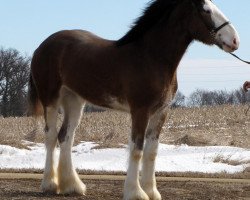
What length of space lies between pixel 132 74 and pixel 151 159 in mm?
1180

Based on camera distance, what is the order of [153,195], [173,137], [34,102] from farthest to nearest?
[173,137], [34,102], [153,195]

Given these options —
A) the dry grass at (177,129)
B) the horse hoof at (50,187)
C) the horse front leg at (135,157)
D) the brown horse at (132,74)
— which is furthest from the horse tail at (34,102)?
the dry grass at (177,129)

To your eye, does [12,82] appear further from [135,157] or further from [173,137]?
[135,157]

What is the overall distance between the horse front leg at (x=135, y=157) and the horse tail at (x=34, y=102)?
2.33 meters

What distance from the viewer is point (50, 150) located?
28.3ft

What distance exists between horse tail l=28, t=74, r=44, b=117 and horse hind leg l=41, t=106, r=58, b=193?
0.55 meters

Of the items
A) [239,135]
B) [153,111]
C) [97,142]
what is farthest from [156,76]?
[239,135]

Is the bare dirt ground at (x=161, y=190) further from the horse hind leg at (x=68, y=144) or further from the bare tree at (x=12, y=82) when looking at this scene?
the bare tree at (x=12, y=82)

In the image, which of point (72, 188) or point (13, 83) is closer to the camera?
point (72, 188)

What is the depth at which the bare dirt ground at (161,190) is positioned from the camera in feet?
26.8

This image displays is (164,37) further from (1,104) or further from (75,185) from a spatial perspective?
(1,104)

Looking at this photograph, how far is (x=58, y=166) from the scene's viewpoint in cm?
856

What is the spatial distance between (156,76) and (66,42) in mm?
1930

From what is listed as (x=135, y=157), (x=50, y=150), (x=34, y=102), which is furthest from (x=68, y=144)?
(x=135, y=157)
